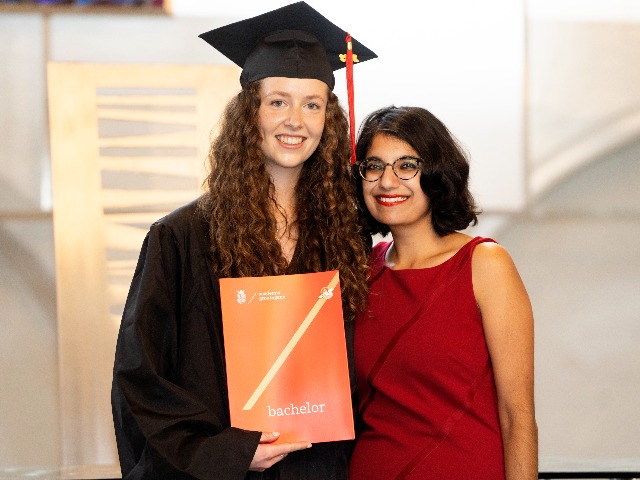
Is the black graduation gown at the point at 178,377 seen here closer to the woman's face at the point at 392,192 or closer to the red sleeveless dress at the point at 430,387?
the red sleeveless dress at the point at 430,387

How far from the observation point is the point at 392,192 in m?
2.19

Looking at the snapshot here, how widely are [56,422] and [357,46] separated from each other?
6.81ft

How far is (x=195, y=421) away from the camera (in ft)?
6.36

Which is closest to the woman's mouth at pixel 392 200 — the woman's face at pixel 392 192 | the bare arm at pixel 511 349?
the woman's face at pixel 392 192

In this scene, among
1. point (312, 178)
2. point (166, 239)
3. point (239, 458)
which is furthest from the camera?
point (312, 178)

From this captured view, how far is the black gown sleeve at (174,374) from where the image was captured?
1.91m

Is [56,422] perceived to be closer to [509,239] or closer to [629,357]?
[509,239]

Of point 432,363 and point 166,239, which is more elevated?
point 166,239

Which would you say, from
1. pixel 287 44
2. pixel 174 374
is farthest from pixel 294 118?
pixel 174 374

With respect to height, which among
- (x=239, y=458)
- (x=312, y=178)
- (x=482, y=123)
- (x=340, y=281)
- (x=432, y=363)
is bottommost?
(x=239, y=458)

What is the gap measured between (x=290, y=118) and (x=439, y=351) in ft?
2.06

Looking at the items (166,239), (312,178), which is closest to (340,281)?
(312,178)

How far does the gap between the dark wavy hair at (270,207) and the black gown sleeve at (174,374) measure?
0.08m

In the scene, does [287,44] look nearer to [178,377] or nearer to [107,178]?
[178,377]
